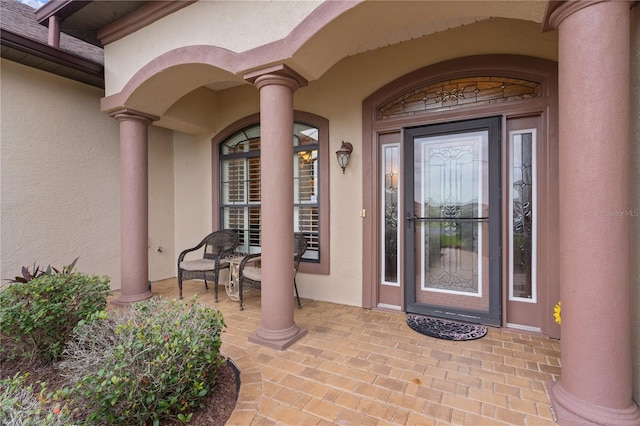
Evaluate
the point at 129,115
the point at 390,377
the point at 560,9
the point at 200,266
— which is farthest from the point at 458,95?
the point at 129,115

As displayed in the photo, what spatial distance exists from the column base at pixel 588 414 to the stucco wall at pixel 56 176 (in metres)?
5.46

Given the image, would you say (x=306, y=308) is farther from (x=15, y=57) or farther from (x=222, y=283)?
(x=15, y=57)

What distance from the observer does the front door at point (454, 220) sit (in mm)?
3217

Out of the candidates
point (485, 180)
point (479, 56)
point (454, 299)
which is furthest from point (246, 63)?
point (454, 299)

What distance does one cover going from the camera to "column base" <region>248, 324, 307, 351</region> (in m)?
2.77

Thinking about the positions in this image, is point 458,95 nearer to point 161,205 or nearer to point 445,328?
point 445,328

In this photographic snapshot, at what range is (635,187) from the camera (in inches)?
72.8

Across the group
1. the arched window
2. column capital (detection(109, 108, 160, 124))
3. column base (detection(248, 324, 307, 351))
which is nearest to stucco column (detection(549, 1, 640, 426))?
column base (detection(248, 324, 307, 351))

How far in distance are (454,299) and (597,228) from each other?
1980 mm

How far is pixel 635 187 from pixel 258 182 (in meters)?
4.19

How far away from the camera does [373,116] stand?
3768mm

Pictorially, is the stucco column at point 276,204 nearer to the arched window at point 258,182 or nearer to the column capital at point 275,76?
the column capital at point 275,76

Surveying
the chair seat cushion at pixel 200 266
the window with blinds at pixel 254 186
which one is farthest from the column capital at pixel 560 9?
the chair seat cushion at pixel 200 266

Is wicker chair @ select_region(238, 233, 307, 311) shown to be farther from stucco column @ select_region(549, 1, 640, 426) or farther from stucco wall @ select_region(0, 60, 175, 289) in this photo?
stucco column @ select_region(549, 1, 640, 426)
